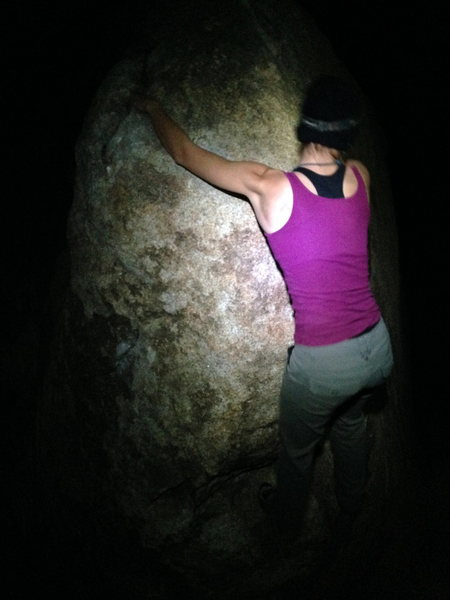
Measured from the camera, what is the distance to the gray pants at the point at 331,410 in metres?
2.04

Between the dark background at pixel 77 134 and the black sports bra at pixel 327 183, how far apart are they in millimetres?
1525

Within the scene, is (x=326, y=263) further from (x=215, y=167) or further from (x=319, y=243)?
(x=215, y=167)

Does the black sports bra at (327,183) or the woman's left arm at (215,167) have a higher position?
the woman's left arm at (215,167)

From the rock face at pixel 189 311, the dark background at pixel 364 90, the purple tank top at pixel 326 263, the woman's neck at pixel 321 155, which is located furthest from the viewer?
the dark background at pixel 364 90

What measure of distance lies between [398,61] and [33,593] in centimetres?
595

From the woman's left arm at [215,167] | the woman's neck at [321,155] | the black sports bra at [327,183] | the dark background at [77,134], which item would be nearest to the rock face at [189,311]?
the woman's left arm at [215,167]

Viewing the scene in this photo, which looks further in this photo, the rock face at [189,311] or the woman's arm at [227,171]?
the rock face at [189,311]

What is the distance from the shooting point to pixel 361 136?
9.53 feet

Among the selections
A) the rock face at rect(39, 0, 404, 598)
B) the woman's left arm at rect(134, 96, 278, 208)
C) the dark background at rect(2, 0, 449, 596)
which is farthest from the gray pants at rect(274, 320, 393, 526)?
the dark background at rect(2, 0, 449, 596)

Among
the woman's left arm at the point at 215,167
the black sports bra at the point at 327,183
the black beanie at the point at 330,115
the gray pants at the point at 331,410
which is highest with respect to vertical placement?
the black beanie at the point at 330,115

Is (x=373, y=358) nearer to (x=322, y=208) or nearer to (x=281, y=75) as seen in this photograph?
(x=322, y=208)

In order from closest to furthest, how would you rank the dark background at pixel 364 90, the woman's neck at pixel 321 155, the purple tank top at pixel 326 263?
the purple tank top at pixel 326 263 → the woman's neck at pixel 321 155 → the dark background at pixel 364 90

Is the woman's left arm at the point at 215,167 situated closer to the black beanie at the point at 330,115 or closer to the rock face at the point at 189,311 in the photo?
the rock face at the point at 189,311

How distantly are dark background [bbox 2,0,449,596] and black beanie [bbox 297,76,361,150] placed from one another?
4.41ft
